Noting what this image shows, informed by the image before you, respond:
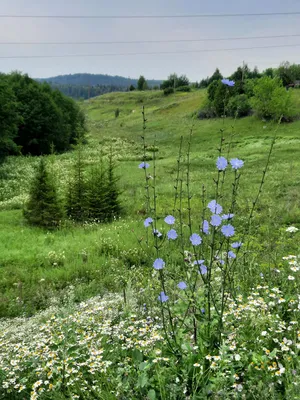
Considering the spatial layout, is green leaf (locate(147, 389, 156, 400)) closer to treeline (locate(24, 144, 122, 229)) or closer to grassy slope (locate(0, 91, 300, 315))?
grassy slope (locate(0, 91, 300, 315))

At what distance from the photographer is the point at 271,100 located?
47.2 metres

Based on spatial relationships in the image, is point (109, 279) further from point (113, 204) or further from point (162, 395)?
point (113, 204)

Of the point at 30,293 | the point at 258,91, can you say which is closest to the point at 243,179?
the point at 30,293

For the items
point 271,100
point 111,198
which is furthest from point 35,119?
point 111,198

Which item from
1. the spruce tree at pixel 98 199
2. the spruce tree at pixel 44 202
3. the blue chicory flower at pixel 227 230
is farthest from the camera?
the spruce tree at pixel 98 199

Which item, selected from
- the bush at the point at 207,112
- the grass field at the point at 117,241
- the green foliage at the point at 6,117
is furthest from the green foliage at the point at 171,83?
the grass field at the point at 117,241

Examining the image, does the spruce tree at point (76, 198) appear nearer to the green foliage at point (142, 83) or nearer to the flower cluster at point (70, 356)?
the flower cluster at point (70, 356)

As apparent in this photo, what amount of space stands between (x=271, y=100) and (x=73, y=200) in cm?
3979

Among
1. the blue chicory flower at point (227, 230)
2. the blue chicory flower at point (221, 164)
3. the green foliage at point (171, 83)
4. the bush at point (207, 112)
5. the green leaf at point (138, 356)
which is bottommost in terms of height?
the green leaf at point (138, 356)

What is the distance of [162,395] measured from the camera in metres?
2.59

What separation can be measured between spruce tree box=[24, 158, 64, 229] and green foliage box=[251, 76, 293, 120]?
38.8m

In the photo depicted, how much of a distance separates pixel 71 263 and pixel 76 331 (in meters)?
5.73

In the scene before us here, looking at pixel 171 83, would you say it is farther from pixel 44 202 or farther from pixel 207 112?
pixel 44 202

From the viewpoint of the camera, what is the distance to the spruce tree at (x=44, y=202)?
46.2ft
